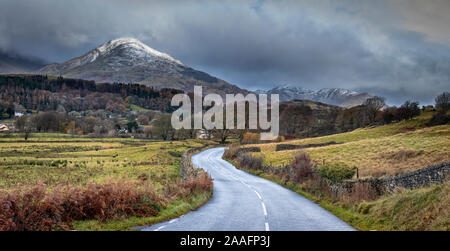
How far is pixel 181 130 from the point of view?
381 feet

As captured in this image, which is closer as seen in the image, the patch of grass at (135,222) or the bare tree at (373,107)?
the patch of grass at (135,222)

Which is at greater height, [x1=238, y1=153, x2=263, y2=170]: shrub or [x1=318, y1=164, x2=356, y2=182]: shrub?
[x1=318, y1=164, x2=356, y2=182]: shrub

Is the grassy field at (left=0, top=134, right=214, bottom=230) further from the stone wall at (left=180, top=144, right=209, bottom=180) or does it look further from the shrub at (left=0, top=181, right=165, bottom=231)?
the stone wall at (left=180, top=144, right=209, bottom=180)

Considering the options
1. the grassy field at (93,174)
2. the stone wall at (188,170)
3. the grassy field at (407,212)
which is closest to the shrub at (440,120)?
the grassy field at (93,174)

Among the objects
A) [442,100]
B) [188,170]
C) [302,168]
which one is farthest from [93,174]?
[442,100]

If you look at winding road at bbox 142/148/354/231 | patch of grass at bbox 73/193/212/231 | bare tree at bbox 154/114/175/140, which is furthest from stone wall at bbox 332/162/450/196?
bare tree at bbox 154/114/175/140

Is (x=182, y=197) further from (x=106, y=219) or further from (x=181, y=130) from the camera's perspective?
(x=181, y=130)

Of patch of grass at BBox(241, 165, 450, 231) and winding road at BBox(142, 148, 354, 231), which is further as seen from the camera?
winding road at BBox(142, 148, 354, 231)

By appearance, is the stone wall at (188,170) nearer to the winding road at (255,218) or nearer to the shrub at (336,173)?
the winding road at (255,218)

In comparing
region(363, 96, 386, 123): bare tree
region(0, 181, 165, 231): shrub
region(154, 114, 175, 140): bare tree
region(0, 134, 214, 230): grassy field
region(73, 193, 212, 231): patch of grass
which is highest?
region(363, 96, 386, 123): bare tree

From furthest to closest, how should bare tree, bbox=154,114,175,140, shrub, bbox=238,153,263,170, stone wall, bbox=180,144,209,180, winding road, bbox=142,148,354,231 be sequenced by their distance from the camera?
bare tree, bbox=154,114,175,140, shrub, bbox=238,153,263,170, stone wall, bbox=180,144,209,180, winding road, bbox=142,148,354,231

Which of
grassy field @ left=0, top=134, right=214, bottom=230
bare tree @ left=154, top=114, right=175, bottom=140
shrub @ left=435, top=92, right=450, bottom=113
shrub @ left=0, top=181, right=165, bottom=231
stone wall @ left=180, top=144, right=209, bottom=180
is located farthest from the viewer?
bare tree @ left=154, top=114, right=175, bottom=140

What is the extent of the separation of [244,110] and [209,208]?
128 m

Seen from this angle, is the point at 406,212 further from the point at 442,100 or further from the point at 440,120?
the point at 442,100
